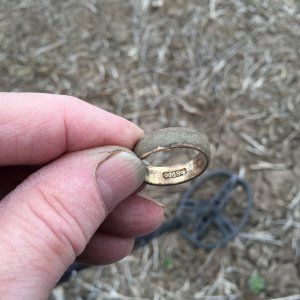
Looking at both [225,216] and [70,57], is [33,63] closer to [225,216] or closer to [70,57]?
[70,57]

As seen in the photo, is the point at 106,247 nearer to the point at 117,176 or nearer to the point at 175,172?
the point at 175,172

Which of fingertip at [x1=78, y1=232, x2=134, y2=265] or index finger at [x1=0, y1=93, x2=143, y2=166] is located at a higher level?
index finger at [x1=0, y1=93, x2=143, y2=166]

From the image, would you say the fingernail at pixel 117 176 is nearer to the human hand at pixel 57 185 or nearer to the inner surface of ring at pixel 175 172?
the human hand at pixel 57 185

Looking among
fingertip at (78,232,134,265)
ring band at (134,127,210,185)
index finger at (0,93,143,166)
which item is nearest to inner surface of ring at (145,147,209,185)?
ring band at (134,127,210,185)

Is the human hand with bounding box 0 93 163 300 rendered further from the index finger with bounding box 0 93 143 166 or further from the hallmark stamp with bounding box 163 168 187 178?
the hallmark stamp with bounding box 163 168 187 178

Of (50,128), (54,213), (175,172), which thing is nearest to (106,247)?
(175,172)

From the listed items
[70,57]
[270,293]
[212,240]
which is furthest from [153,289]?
[70,57]
